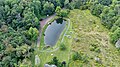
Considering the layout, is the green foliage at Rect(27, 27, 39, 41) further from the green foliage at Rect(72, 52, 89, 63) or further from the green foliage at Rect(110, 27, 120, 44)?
the green foliage at Rect(110, 27, 120, 44)

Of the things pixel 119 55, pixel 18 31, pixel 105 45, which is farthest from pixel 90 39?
pixel 18 31

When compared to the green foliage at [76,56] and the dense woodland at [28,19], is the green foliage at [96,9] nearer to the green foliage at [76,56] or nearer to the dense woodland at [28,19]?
the dense woodland at [28,19]

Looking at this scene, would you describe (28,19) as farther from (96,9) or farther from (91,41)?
(96,9)

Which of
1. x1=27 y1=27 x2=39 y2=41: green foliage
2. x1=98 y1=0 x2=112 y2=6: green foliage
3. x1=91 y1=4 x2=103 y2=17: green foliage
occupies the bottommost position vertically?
x1=27 y1=27 x2=39 y2=41: green foliage

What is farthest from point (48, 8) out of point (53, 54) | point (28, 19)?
point (53, 54)

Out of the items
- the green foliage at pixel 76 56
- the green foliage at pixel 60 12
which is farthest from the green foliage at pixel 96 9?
the green foliage at pixel 76 56

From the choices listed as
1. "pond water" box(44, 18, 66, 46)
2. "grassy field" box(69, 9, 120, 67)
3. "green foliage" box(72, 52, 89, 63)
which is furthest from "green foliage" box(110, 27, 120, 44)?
"pond water" box(44, 18, 66, 46)

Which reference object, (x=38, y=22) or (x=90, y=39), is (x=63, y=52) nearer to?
(x=90, y=39)
